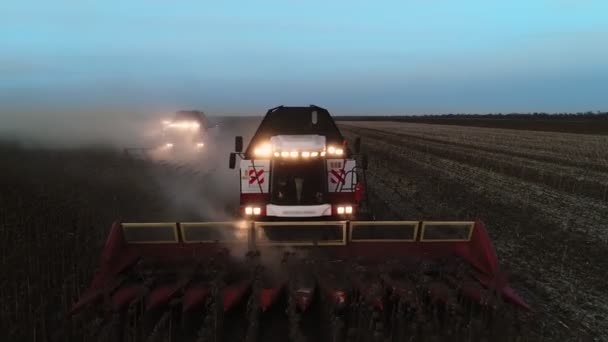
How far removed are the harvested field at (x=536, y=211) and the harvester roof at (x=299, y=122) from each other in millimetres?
3191

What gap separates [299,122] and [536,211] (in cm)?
688

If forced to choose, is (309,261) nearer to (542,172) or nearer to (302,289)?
(302,289)

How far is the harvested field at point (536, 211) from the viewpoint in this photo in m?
5.54

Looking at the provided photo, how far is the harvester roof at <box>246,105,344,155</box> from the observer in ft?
27.3

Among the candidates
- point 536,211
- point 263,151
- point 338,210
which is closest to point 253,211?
point 263,151

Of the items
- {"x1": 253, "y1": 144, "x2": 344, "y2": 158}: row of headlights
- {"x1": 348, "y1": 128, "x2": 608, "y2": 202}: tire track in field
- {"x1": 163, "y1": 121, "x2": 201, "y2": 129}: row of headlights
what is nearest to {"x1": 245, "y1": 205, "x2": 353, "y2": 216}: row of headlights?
{"x1": 253, "y1": 144, "x2": 344, "y2": 158}: row of headlights

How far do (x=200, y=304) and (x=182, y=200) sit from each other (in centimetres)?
762

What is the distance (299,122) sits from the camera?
8.47 meters

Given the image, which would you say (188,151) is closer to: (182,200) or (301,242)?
(182,200)

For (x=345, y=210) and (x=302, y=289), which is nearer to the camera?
(x=302, y=289)


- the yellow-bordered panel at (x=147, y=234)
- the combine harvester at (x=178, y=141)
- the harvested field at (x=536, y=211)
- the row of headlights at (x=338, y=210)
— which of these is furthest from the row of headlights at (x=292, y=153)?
the combine harvester at (x=178, y=141)

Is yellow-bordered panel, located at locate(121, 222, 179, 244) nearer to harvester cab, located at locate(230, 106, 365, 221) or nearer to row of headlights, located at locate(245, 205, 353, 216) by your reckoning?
row of headlights, located at locate(245, 205, 353, 216)

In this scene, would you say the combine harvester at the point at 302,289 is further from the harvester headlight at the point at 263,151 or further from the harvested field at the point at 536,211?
the harvester headlight at the point at 263,151

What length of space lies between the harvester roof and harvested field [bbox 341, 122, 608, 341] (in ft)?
10.5
